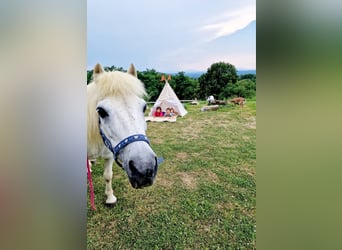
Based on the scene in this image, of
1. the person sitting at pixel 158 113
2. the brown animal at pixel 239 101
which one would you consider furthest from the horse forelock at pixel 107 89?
the brown animal at pixel 239 101

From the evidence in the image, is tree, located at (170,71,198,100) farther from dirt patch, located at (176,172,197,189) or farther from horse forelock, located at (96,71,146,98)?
dirt patch, located at (176,172,197,189)

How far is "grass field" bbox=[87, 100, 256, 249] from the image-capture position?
3.59 ft

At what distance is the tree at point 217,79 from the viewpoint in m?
1.12

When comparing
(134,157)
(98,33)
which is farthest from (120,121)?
(98,33)

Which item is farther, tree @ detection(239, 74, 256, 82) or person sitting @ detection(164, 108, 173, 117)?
person sitting @ detection(164, 108, 173, 117)

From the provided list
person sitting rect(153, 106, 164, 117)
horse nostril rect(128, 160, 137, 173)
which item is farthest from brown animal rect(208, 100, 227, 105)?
horse nostril rect(128, 160, 137, 173)

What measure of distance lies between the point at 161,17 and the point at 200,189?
0.85m

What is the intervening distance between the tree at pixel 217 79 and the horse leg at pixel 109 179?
565 mm

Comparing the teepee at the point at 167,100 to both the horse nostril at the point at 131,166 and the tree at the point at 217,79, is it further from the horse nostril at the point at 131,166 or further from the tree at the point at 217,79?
the horse nostril at the point at 131,166

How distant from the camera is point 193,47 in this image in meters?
1.14

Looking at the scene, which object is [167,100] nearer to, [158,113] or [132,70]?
[158,113]

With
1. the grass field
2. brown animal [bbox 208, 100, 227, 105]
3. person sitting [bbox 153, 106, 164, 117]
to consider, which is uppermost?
brown animal [bbox 208, 100, 227, 105]

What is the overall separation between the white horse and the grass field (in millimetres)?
55

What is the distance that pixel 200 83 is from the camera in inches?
45.5
